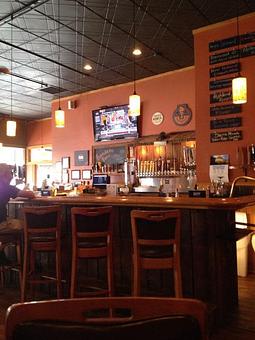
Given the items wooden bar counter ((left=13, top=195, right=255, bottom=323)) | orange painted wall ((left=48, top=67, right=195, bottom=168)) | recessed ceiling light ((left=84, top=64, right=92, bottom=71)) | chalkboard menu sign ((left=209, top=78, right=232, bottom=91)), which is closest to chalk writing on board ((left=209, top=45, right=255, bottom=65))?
chalkboard menu sign ((left=209, top=78, right=232, bottom=91))

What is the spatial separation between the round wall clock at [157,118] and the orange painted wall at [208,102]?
223 cm

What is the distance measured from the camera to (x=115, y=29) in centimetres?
520

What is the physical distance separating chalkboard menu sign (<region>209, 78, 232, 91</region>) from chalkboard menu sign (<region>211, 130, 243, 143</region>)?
2.33 ft

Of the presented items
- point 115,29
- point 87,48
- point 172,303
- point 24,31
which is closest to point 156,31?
point 115,29

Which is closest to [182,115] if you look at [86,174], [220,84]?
[220,84]

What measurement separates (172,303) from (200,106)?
4.70 metres

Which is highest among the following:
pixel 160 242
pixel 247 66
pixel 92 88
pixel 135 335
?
pixel 92 88

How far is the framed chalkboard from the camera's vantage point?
808cm

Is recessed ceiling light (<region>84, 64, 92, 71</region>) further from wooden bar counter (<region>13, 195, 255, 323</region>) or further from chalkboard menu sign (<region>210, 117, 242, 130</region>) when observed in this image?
wooden bar counter (<region>13, 195, 255, 323</region>)

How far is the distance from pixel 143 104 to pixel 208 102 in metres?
2.85

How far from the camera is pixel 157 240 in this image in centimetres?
282

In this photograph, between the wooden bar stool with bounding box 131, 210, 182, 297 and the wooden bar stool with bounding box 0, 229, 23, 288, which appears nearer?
Answer: the wooden bar stool with bounding box 131, 210, 182, 297

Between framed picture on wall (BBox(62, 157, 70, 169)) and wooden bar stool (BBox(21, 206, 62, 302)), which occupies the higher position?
framed picture on wall (BBox(62, 157, 70, 169))

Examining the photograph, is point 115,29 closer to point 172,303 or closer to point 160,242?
point 160,242
